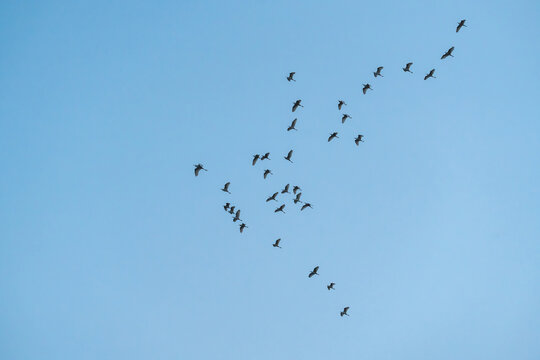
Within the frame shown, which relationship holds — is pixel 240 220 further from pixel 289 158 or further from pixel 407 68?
pixel 407 68

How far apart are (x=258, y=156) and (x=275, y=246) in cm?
1174

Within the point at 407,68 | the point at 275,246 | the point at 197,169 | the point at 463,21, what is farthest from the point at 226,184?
the point at 463,21

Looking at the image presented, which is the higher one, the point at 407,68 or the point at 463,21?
the point at 463,21

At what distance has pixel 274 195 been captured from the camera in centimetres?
8438

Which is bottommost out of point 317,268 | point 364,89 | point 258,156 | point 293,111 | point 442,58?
point 317,268

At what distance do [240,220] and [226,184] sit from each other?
491cm

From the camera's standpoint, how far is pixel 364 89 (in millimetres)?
82125

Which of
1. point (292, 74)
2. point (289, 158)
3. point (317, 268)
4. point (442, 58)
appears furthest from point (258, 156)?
point (442, 58)

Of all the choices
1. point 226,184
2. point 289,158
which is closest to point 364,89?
point 289,158

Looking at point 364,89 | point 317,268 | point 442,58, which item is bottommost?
point 317,268

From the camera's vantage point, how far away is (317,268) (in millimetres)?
84250

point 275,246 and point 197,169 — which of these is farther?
point 275,246

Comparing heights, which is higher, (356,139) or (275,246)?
(356,139)

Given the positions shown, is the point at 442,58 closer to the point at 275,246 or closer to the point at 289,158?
the point at 289,158
